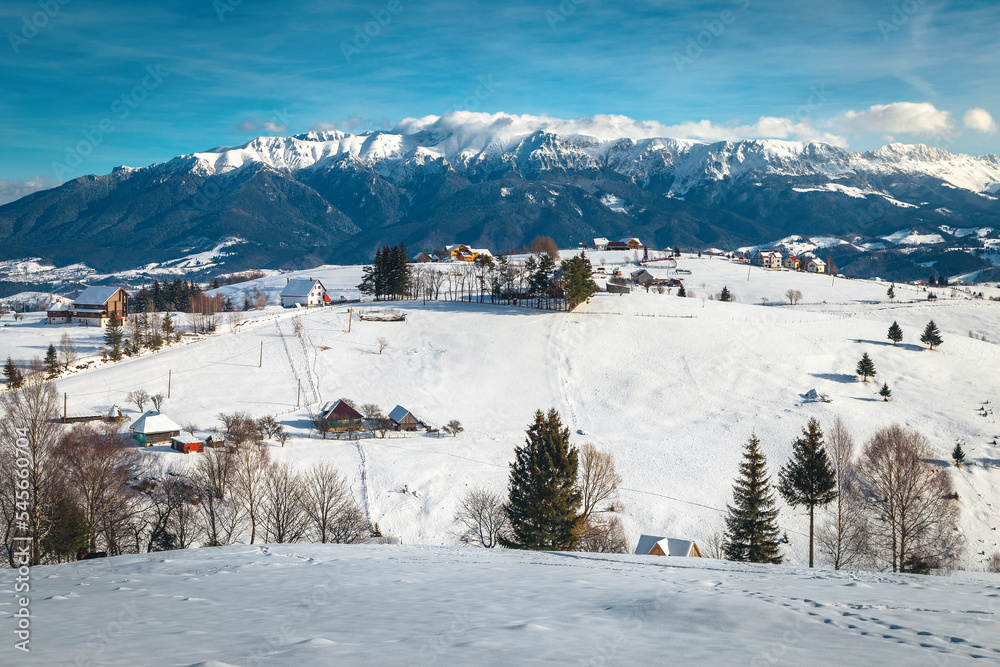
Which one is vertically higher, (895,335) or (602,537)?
(895,335)

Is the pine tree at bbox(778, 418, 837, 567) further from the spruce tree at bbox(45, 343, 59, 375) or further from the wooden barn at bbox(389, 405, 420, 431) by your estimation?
the spruce tree at bbox(45, 343, 59, 375)

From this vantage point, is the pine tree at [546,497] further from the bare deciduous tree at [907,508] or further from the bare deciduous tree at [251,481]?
the bare deciduous tree at [907,508]

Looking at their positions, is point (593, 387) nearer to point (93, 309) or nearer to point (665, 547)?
point (665, 547)

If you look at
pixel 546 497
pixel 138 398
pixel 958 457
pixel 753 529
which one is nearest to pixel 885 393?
pixel 958 457

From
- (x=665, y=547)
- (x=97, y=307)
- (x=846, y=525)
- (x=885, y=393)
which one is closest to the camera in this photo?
(x=665, y=547)

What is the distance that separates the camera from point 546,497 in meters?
30.9

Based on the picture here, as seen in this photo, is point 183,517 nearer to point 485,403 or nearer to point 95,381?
point 485,403

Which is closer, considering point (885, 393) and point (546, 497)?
point (546, 497)

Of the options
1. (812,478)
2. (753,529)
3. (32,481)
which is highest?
(32,481)

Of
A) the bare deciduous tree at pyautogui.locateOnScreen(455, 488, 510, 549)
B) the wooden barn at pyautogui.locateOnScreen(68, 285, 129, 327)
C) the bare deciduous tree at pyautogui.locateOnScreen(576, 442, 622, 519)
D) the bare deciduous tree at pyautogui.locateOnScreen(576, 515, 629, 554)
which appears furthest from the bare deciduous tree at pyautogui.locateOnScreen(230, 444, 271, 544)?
the wooden barn at pyautogui.locateOnScreen(68, 285, 129, 327)

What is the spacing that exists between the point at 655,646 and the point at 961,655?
167 inches

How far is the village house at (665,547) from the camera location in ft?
107

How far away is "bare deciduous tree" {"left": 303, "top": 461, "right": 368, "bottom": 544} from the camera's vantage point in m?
33.1

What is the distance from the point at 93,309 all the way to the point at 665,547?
92322mm
